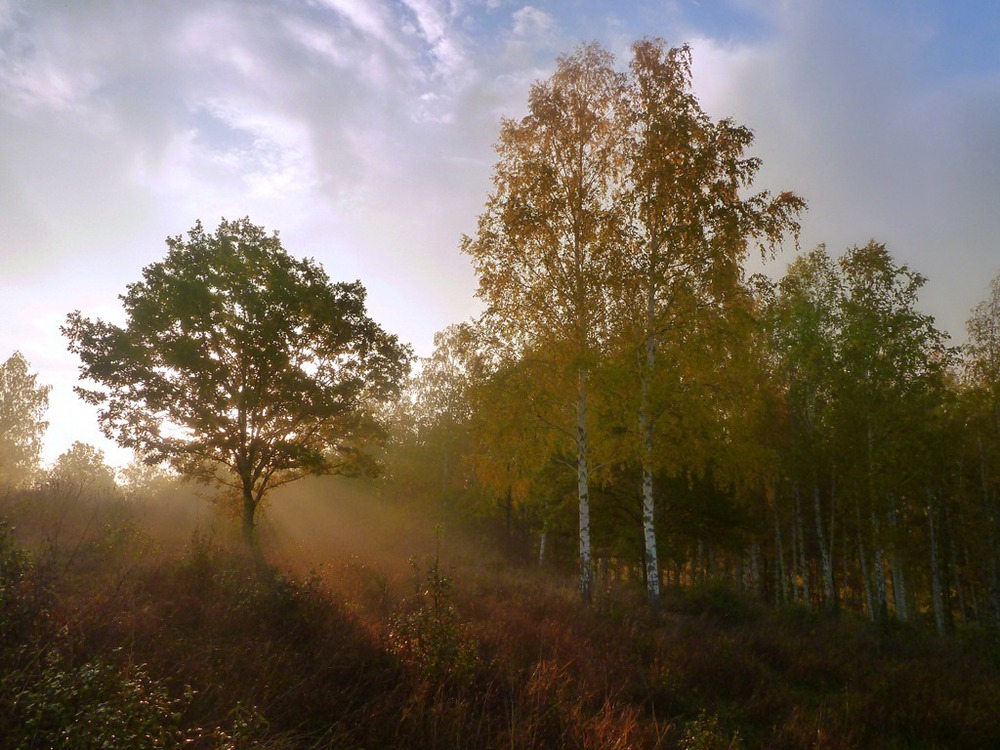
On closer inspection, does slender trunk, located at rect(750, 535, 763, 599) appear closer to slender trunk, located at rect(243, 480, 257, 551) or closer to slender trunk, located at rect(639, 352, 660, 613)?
slender trunk, located at rect(639, 352, 660, 613)

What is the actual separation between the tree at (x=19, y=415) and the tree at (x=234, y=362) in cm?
3989

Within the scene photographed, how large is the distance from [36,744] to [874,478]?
Answer: 2052 centimetres

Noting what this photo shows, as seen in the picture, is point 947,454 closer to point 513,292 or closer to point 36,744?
point 513,292

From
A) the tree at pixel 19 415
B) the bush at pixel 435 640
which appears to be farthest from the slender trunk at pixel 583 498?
the tree at pixel 19 415

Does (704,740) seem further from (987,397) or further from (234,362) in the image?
(987,397)

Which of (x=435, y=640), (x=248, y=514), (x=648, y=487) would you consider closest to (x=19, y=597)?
(x=435, y=640)

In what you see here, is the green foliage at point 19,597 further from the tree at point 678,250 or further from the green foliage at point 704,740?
the tree at point 678,250

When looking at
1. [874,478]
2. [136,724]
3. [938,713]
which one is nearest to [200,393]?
[136,724]

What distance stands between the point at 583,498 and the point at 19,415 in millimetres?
50257

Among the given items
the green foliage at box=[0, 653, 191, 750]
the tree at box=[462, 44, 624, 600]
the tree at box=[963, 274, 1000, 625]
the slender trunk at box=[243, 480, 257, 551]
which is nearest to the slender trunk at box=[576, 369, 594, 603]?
the tree at box=[462, 44, 624, 600]

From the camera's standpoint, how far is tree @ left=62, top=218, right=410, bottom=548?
14.7 meters

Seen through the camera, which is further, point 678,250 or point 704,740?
point 678,250

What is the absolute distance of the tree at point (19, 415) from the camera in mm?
44188

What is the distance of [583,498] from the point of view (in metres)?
13.4
